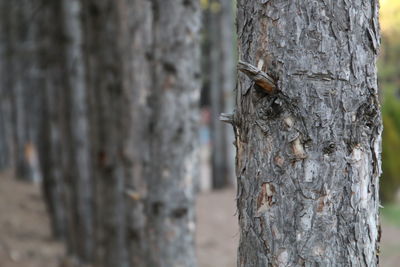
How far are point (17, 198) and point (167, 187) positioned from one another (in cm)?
1315

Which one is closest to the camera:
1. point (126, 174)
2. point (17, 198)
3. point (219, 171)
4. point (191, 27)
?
point (191, 27)

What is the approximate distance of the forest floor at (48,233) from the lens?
11492 millimetres

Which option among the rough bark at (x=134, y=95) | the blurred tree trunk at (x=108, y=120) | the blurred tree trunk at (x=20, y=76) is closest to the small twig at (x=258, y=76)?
the rough bark at (x=134, y=95)

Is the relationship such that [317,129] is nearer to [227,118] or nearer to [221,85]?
[227,118]

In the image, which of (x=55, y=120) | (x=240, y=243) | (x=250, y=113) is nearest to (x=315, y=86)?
(x=250, y=113)

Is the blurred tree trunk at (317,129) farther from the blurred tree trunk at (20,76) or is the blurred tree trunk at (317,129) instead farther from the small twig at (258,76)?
the blurred tree trunk at (20,76)

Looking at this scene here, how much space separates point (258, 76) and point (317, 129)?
28 centimetres

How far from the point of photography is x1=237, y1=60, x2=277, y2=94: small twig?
2143mm

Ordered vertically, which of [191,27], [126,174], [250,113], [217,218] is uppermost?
[191,27]

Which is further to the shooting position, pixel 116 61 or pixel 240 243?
pixel 116 61

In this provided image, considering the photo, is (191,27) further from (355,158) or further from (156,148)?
(355,158)

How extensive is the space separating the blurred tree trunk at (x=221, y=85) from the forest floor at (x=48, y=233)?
73 centimetres

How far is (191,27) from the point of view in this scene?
525 centimetres

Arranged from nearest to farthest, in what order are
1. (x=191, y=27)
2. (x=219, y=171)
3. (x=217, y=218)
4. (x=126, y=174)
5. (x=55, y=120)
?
(x=191, y=27) < (x=126, y=174) < (x=55, y=120) < (x=217, y=218) < (x=219, y=171)
